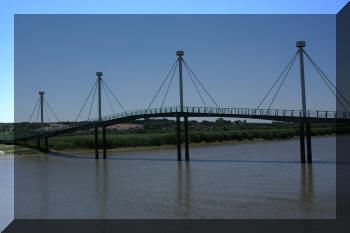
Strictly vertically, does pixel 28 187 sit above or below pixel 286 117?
below

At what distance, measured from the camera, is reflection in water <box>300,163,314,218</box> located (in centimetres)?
1609

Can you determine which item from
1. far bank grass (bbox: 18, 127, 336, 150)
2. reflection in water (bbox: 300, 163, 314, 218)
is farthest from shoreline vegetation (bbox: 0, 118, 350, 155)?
reflection in water (bbox: 300, 163, 314, 218)

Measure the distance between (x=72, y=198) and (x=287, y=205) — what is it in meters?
11.2

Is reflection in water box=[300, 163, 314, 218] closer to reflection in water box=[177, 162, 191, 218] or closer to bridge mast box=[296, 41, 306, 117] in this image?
reflection in water box=[177, 162, 191, 218]

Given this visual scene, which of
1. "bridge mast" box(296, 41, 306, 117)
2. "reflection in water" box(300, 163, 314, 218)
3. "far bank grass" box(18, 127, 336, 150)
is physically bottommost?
"reflection in water" box(300, 163, 314, 218)

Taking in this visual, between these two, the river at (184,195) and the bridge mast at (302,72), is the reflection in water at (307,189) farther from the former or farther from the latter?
the bridge mast at (302,72)

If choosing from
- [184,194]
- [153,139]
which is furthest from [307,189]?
[153,139]

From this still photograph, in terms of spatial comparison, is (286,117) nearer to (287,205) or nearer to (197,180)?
(197,180)

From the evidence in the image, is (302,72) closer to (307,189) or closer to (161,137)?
(307,189)

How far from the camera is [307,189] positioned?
814 inches

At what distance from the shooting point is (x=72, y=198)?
19.5m

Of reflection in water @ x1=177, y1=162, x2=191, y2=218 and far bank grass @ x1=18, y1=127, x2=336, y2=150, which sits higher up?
far bank grass @ x1=18, y1=127, x2=336, y2=150
